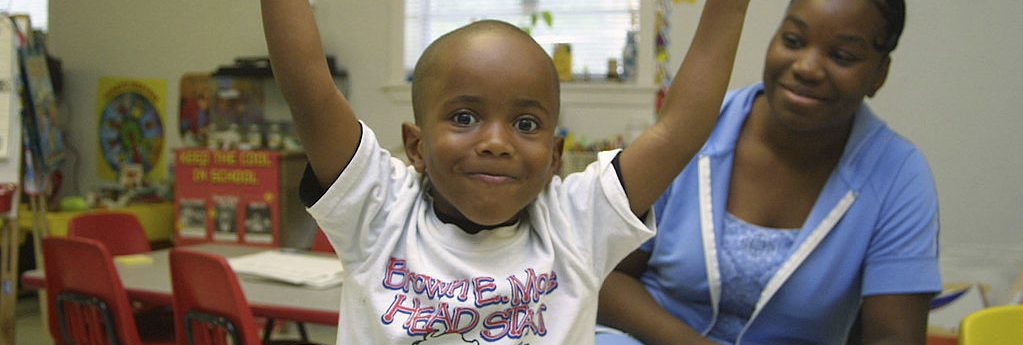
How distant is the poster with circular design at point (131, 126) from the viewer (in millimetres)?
5379

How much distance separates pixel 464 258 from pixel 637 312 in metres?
0.48

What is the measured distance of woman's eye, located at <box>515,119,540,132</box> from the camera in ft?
2.52

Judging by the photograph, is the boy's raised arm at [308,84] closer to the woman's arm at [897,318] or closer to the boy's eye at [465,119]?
the boy's eye at [465,119]

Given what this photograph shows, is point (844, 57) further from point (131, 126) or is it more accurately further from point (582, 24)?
point (131, 126)

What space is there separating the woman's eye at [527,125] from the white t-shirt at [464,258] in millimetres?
102

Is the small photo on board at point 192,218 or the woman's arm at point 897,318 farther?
the small photo on board at point 192,218

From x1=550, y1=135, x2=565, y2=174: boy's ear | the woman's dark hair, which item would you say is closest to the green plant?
the woman's dark hair

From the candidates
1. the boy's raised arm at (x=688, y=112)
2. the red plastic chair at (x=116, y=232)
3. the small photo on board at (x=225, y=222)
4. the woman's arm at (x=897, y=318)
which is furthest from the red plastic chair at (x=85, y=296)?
the small photo on board at (x=225, y=222)

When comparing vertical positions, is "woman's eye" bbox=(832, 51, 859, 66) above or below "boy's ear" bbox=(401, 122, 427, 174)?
above

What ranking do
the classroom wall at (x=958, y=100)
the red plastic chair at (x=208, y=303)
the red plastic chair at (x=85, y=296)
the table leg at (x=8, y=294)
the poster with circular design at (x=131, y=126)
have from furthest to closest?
the poster with circular design at (x=131, y=126), the table leg at (x=8, y=294), the classroom wall at (x=958, y=100), the red plastic chair at (x=85, y=296), the red plastic chair at (x=208, y=303)

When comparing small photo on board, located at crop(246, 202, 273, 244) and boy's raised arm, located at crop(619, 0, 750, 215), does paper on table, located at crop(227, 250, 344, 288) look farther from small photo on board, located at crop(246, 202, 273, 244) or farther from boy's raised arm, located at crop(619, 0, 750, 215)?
small photo on board, located at crop(246, 202, 273, 244)

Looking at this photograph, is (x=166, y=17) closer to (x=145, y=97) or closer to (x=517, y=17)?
(x=145, y=97)

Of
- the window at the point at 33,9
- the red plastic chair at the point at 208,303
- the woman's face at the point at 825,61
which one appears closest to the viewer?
the woman's face at the point at 825,61

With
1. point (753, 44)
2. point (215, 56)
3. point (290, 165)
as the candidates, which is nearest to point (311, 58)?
point (753, 44)
